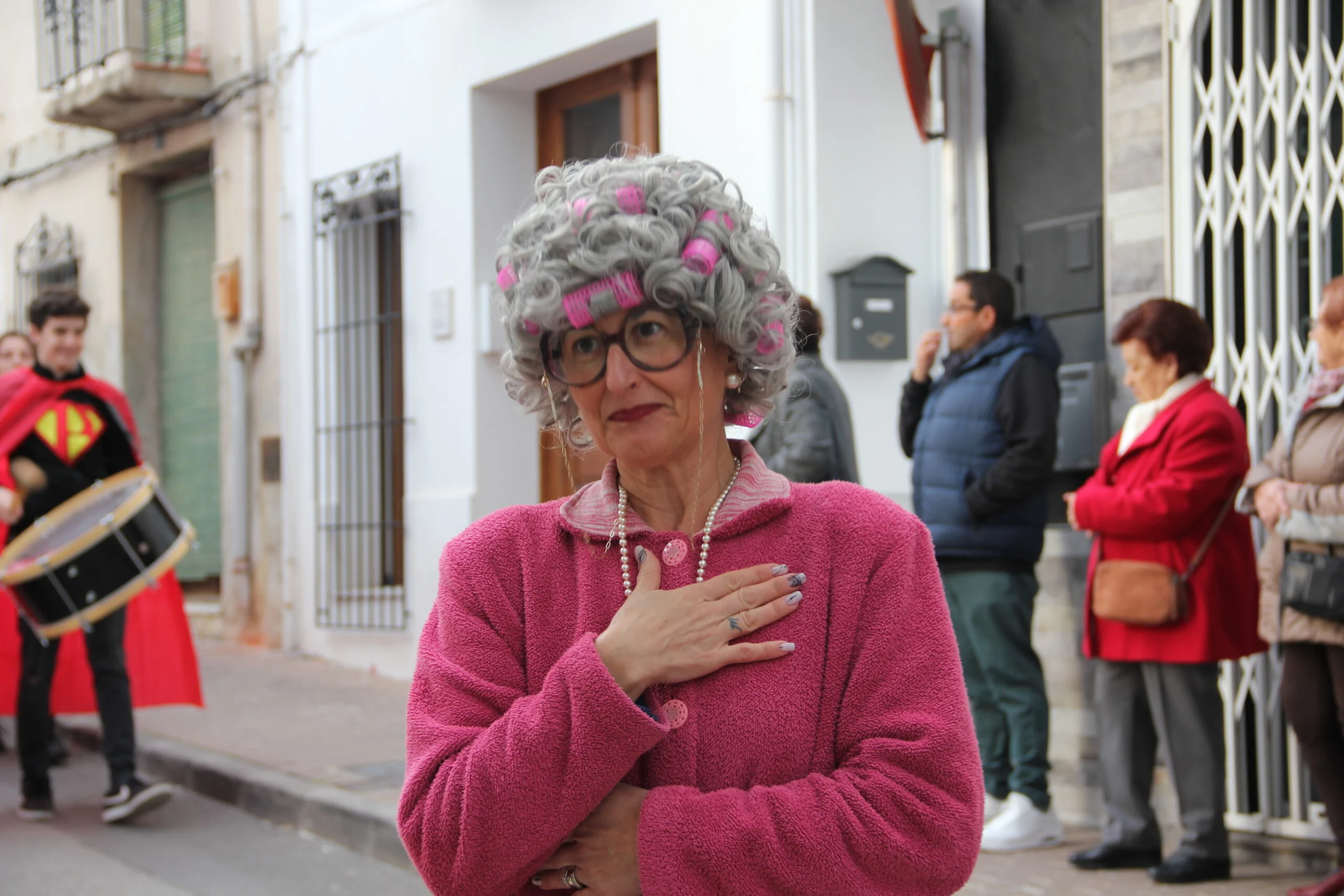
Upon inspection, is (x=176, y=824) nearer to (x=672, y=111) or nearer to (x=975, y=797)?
(x=672, y=111)

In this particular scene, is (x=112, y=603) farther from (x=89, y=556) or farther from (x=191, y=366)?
(x=191, y=366)

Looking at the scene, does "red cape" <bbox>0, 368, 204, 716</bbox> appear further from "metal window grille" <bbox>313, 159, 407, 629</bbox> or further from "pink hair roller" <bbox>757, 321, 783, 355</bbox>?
"pink hair roller" <bbox>757, 321, 783, 355</bbox>

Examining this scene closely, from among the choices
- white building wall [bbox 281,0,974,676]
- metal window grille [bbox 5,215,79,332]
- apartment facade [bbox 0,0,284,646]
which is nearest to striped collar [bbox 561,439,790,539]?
white building wall [bbox 281,0,974,676]

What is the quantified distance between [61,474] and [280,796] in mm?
1580

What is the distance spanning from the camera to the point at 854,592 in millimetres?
1813

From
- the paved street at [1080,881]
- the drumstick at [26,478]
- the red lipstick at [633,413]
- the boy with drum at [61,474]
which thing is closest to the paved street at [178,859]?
the boy with drum at [61,474]

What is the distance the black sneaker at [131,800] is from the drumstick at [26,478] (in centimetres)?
122

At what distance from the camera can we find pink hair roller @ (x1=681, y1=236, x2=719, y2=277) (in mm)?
1780

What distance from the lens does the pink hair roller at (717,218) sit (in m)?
1.80

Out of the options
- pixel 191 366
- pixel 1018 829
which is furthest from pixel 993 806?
pixel 191 366

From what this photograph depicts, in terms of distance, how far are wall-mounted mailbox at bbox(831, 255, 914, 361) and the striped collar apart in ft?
14.8

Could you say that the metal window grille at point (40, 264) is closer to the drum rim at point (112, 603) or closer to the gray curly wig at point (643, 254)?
the drum rim at point (112, 603)

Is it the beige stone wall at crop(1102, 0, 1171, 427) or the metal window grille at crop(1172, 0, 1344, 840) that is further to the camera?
the beige stone wall at crop(1102, 0, 1171, 427)

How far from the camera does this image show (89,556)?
5.61 meters
